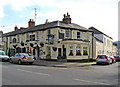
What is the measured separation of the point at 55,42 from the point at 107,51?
19814mm

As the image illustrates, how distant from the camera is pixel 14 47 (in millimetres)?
37781

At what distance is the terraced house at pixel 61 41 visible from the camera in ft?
92.1

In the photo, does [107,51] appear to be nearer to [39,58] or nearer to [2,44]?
[39,58]

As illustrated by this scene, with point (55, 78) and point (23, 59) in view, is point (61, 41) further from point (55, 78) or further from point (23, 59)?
point (55, 78)

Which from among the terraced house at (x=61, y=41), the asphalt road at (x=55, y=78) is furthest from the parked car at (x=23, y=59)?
the asphalt road at (x=55, y=78)

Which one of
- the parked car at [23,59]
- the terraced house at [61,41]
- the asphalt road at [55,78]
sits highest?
the terraced house at [61,41]

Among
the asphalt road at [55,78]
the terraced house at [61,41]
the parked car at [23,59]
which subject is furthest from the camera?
the terraced house at [61,41]

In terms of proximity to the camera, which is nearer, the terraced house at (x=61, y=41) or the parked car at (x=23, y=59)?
the parked car at (x=23, y=59)

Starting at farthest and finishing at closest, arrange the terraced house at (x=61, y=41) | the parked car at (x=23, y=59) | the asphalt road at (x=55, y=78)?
the terraced house at (x=61, y=41), the parked car at (x=23, y=59), the asphalt road at (x=55, y=78)

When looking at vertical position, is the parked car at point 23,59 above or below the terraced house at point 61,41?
below

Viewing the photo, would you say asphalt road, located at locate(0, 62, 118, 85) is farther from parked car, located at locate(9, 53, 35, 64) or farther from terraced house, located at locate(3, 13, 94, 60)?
terraced house, located at locate(3, 13, 94, 60)

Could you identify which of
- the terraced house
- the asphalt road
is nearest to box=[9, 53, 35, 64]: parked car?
the terraced house

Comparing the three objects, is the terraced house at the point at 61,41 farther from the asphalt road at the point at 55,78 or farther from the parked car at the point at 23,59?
the asphalt road at the point at 55,78

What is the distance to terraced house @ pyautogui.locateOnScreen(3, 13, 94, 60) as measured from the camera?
1105 inches
